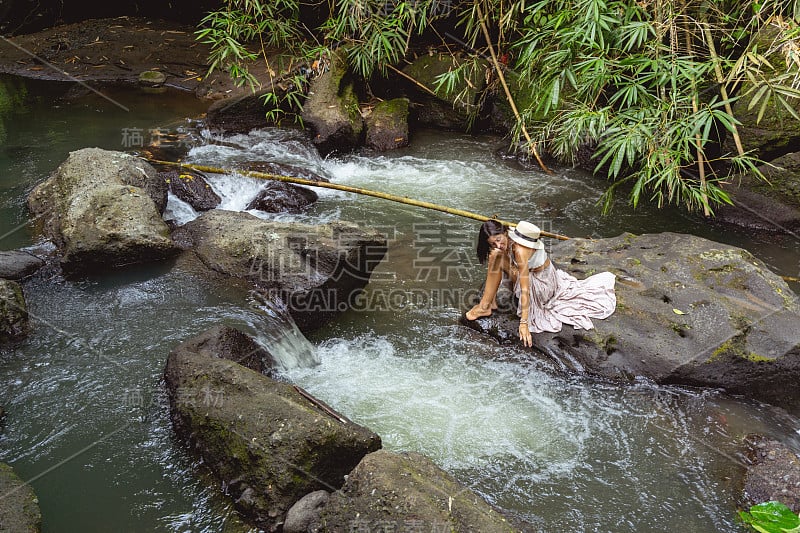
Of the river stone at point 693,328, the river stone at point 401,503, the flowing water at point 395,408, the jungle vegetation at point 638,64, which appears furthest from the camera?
the jungle vegetation at point 638,64

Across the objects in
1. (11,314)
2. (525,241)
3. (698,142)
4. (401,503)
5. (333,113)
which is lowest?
(11,314)

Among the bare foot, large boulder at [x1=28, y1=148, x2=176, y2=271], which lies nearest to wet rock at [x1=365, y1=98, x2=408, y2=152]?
large boulder at [x1=28, y1=148, x2=176, y2=271]

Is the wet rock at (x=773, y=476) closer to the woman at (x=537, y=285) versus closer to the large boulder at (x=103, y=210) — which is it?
the woman at (x=537, y=285)

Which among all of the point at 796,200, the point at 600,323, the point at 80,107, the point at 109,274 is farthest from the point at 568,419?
the point at 80,107

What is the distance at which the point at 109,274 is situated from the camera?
5266 mm

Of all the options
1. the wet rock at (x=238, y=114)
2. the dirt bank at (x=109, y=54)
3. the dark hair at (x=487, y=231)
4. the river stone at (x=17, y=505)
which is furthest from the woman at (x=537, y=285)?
the dirt bank at (x=109, y=54)

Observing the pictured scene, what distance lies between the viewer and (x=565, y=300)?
473 cm

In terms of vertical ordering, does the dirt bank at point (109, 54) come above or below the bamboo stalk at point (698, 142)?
below

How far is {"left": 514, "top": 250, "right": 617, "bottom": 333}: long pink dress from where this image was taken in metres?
4.62

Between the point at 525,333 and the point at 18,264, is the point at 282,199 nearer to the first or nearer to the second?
the point at 18,264

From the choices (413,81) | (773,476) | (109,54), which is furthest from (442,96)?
(773,476)

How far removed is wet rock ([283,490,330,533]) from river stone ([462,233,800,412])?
7.32 ft

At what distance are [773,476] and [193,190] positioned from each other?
6.11 metres

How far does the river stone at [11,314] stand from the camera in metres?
4.35
